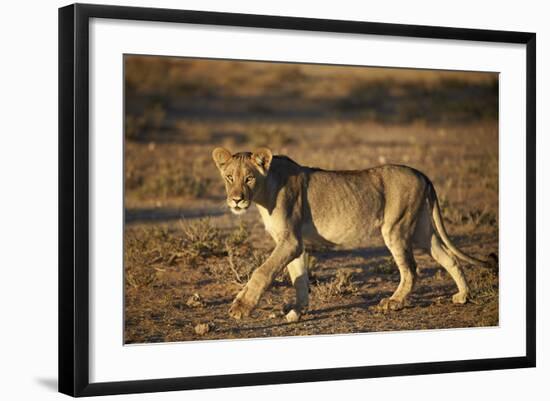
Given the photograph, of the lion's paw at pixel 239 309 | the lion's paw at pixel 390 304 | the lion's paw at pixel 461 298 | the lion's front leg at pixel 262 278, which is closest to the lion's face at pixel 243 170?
the lion's front leg at pixel 262 278

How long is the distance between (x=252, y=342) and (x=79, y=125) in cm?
243

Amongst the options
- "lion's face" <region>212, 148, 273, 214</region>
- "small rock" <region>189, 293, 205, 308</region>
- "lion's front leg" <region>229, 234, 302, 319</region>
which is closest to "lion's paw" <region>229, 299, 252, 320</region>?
"lion's front leg" <region>229, 234, 302, 319</region>

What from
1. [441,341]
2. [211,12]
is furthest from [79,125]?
[441,341]

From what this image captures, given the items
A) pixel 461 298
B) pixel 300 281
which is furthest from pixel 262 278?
pixel 461 298

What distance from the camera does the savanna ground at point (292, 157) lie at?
11.0 metres

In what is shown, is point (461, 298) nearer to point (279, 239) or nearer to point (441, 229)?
point (441, 229)

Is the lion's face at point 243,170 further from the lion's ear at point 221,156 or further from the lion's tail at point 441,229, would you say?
the lion's tail at point 441,229

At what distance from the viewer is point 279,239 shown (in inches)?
415

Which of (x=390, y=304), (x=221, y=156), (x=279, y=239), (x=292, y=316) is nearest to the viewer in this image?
(x=221, y=156)

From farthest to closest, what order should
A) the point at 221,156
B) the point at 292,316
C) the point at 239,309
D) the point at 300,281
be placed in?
the point at 300,281
the point at 292,316
the point at 221,156
the point at 239,309

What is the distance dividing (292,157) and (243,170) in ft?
18.7

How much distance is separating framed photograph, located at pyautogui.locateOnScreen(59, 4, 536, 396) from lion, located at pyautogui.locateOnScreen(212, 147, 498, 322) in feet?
0.05

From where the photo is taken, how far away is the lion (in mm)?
10406

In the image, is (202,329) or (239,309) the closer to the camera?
(202,329)
